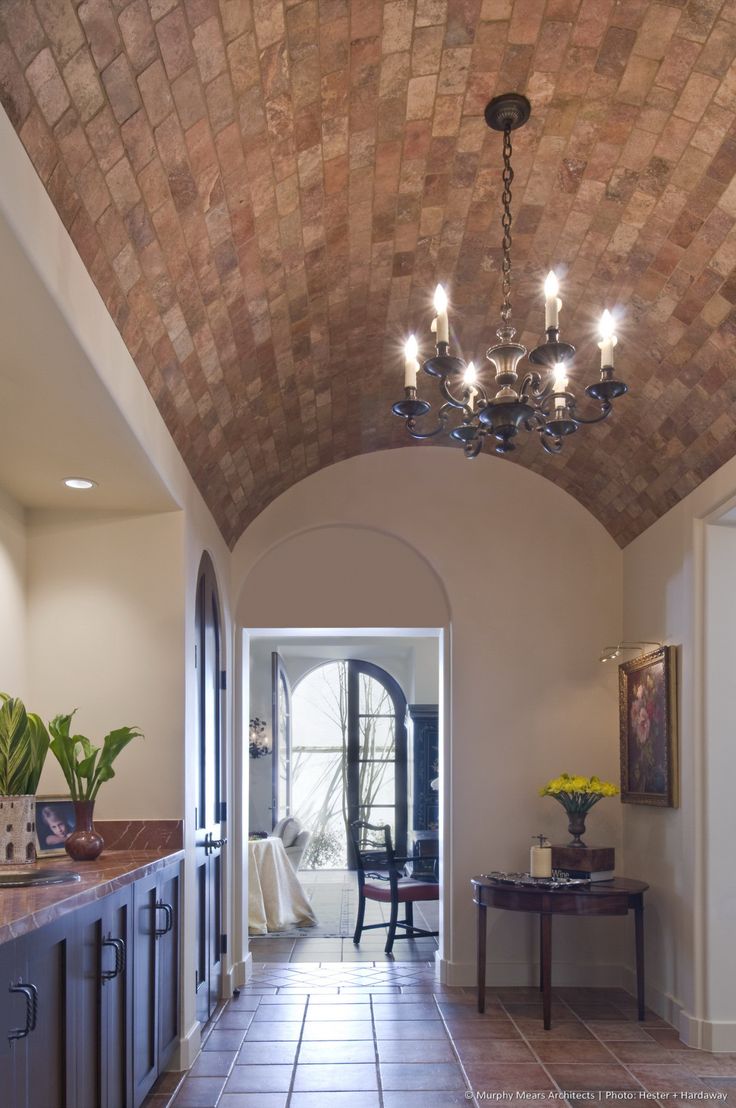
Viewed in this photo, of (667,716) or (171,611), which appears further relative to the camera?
(667,716)

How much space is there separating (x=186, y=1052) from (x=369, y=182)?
3.61m

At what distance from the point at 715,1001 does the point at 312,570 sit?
10.9ft

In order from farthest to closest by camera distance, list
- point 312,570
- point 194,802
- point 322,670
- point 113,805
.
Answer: point 322,670 < point 312,570 < point 194,802 < point 113,805

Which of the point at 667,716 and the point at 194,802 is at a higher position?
A: the point at 667,716

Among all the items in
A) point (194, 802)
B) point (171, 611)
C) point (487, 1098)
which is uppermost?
point (171, 611)

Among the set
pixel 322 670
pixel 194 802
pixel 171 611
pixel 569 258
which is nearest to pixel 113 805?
pixel 194 802

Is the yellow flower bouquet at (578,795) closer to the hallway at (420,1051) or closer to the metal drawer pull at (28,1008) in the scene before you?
the hallway at (420,1051)

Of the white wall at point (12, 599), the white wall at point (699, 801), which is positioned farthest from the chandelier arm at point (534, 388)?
the white wall at point (12, 599)

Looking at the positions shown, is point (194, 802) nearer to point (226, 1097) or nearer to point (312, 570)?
point (226, 1097)

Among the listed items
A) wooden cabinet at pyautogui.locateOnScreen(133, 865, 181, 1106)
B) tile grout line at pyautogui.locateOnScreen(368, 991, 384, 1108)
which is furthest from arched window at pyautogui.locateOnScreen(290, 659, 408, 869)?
wooden cabinet at pyautogui.locateOnScreen(133, 865, 181, 1106)

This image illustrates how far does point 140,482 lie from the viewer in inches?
167

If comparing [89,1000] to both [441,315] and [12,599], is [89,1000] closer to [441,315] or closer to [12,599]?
[12,599]

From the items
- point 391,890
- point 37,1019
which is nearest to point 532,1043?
point 391,890

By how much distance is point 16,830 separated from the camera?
12.3ft
